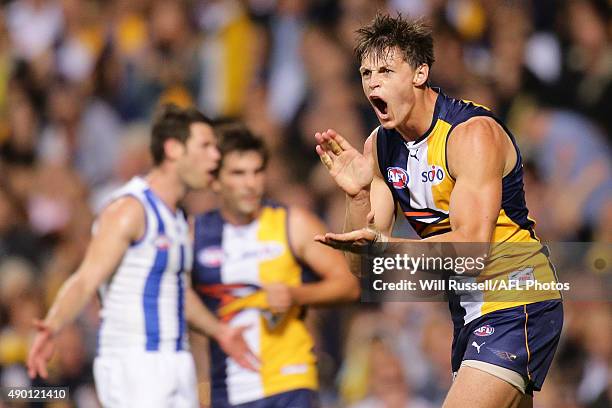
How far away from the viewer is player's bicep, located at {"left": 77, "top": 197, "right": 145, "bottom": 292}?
6391 mm

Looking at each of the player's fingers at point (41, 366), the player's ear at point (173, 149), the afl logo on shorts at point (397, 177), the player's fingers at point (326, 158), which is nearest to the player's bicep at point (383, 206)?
the afl logo on shorts at point (397, 177)

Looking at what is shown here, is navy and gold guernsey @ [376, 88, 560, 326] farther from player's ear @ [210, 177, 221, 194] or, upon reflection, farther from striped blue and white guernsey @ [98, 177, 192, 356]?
player's ear @ [210, 177, 221, 194]

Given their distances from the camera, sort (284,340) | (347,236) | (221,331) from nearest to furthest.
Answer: (347,236) → (221,331) → (284,340)

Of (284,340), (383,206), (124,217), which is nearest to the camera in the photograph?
(383,206)

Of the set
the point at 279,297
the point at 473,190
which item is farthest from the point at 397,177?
the point at 279,297

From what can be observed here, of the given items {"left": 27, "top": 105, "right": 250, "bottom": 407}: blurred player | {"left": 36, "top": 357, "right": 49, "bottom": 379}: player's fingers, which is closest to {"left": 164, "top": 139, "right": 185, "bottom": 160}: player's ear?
{"left": 27, "top": 105, "right": 250, "bottom": 407}: blurred player

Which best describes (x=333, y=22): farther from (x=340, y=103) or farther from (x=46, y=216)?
(x=46, y=216)

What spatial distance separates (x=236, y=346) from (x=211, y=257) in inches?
25.4

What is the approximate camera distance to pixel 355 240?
14.4 feet

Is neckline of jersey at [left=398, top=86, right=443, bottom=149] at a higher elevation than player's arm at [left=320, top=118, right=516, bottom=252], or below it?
higher

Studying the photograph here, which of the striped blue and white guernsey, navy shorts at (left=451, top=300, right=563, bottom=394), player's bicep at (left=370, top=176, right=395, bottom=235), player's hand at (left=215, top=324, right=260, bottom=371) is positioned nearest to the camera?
navy shorts at (left=451, top=300, right=563, bottom=394)

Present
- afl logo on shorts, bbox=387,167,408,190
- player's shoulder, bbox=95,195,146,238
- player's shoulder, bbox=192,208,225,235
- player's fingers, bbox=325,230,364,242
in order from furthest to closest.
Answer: player's shoulder, bbox=192,208,225,235
player's shoulder, bbox=95,195,146,238
afl logo on shorts, bbox=387,167,408,190
player's fingers, bbox=325,230,364,242

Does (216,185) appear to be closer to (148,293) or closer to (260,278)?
(260,278)

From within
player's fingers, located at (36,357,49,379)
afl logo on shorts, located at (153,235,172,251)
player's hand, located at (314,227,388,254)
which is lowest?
player's fingers, located at (36,357,49,379)
